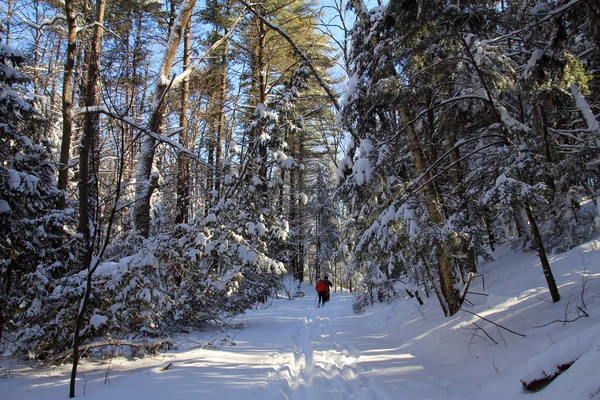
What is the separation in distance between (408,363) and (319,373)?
1.49m

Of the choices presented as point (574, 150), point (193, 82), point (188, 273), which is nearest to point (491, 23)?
point (574, 150)

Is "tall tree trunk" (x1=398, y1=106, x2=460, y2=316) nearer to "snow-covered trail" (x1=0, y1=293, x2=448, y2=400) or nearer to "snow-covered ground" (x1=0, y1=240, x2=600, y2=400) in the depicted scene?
"snow-covered ground" (x1=0, y1=240, x2=600, y2=400)

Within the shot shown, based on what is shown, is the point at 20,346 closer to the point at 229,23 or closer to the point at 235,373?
the point at 235,373

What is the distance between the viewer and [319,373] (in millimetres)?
4859

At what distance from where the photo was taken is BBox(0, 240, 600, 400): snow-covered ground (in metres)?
3.44

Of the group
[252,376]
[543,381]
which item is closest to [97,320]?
[252,376]

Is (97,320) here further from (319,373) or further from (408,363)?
(408,363)

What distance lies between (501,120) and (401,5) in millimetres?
2485

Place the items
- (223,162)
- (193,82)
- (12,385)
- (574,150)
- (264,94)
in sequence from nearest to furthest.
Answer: (12,385), (574,150), (223,162), (264,94), (193,82)

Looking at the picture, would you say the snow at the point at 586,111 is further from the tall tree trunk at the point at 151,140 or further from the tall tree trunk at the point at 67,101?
the tall tree trunk at the point at 67,101

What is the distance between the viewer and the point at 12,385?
4.02 meters

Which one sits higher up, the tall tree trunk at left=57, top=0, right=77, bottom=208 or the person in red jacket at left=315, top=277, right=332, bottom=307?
the tall tree trunk at left=57, top=0, right=77, bottom=208

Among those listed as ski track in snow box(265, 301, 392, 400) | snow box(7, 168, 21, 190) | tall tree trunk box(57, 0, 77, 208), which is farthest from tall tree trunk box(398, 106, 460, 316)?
tall tree trunk box(57, 0, 77, 208)

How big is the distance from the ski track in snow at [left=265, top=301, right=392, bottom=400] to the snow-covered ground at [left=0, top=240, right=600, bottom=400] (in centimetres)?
2
